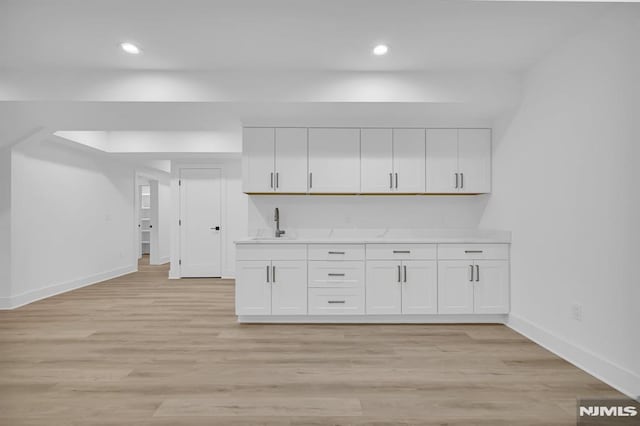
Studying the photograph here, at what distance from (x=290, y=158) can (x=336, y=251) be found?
4.08ft

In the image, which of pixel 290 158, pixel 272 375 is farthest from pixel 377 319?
pixel 290 158

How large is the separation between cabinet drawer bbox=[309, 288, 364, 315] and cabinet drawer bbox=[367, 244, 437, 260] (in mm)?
429

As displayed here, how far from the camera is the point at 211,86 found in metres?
3.51

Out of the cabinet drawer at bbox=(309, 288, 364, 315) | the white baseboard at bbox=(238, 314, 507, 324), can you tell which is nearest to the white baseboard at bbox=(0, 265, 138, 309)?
the white baseboard at bbox=(238, 314, 507, 324)

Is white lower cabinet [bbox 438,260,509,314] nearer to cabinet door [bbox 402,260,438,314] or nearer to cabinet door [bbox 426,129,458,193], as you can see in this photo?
cabinet door [bbox 402,260,438,314]

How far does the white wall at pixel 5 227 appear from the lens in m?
4.54

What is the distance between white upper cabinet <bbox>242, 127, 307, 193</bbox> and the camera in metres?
4.18

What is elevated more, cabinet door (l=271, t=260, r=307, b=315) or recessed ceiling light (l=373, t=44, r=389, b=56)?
recessed ceiling light (l=373, t=44, r=389, b=56)

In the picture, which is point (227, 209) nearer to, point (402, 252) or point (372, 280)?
point (372, 280)

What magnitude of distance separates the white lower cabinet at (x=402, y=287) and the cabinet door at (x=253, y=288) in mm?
1108

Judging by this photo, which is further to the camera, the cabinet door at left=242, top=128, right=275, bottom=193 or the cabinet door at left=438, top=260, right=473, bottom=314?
the cabinet door at left=242, top=128, right=275, bottom=193

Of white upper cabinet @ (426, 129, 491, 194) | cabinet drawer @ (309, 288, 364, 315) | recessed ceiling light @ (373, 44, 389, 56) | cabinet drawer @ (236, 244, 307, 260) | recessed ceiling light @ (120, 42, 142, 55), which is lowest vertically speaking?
cabinet drawer @ (309, 288, 364, 315)

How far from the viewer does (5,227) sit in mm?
4578

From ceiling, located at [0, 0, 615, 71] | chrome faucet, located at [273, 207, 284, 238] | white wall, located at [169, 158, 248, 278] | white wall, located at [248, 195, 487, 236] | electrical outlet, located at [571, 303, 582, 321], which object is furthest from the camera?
white wall, located at [169, 158, 248, 278]
